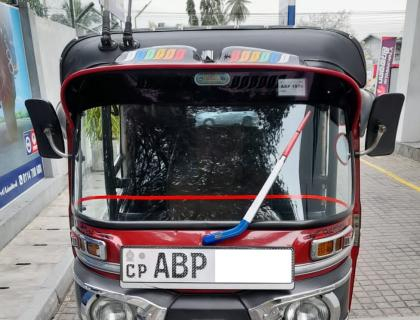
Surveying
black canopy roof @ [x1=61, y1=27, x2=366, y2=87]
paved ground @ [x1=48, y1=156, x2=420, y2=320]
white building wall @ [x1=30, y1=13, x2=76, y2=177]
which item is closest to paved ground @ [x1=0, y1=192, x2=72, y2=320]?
paved ground @ [x1=48, y1=156, x2=420, y2=320]

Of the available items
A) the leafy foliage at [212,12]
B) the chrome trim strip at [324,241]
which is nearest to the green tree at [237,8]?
the leafy foliage at [212,12]

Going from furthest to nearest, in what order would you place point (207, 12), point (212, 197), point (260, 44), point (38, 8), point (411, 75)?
point (207, 12) → point (411, 75) → point (38, 8) → point (260, 44) → point (212, 197)

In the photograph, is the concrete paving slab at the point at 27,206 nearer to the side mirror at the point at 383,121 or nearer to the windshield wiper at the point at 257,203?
the windshield wiper at the point at 257,203

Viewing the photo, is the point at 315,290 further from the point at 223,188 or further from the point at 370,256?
the point at 370,256

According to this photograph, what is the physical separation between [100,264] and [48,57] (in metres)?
6.10

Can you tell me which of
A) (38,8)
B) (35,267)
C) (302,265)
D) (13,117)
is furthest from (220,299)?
(38,8)

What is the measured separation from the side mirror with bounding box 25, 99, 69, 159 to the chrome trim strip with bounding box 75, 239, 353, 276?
0.64 meters

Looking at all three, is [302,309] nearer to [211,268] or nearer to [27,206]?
[211,268]

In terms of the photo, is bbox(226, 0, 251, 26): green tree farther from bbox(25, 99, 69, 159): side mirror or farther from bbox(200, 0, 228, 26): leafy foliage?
bbox(25, 99, 69, 159): side mirror

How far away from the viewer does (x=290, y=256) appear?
1959mm

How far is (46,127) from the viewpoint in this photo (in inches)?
94.2

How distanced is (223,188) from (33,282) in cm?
269

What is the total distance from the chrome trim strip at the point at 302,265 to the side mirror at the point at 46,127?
64cm

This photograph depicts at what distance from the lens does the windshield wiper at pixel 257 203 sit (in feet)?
6.38
